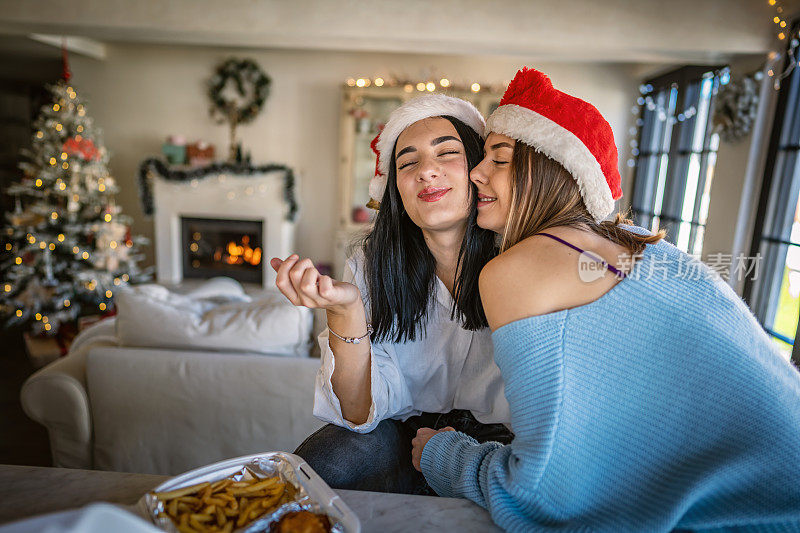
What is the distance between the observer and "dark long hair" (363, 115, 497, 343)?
4.62ft

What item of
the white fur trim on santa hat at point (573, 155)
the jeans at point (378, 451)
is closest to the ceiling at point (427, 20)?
the white fur trim on santa hat at point (573, 155)

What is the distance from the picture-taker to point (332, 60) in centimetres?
529

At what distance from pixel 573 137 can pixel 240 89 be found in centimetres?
501

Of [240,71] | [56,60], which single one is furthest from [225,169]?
[56,60]

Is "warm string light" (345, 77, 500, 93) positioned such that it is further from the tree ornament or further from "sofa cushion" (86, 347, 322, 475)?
"sofa cushion" (86, 347, 322, 475)

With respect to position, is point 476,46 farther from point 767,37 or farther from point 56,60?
point 56,60

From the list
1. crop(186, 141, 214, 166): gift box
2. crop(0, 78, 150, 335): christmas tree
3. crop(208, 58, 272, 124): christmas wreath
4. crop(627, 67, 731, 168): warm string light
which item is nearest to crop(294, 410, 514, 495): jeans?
crop(0, 78, 150, 335): christmas tree

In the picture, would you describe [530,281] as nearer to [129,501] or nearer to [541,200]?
[541,200]

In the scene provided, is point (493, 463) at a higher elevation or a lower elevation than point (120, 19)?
lower

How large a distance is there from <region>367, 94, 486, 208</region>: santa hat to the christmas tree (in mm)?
3411

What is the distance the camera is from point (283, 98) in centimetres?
538

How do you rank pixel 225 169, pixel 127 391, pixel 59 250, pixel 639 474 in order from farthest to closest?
pixel 225 169
pixel 59 250
pixel 127 391
pixel 639 474

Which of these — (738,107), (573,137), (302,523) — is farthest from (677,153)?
(302,523)

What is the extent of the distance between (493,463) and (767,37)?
3.81 metres
